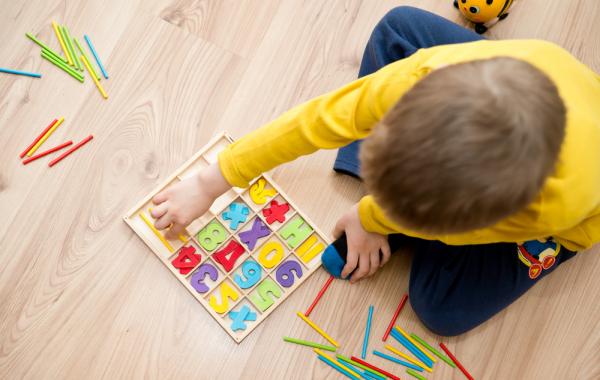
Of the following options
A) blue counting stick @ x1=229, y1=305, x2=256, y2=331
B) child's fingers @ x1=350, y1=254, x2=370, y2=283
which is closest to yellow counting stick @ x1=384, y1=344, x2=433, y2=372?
child's fingers @ x1=350, y1=254, x2=370, y2=283

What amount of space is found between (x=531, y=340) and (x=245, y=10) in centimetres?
79

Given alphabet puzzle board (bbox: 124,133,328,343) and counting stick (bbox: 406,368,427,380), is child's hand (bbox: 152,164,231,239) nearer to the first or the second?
alphabet puzzle board (bbox: 124,133,328,343)

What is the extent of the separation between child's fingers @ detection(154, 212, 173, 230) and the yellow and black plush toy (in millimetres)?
641

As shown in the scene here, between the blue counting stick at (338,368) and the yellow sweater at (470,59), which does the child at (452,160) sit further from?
the blue counting stick at (338,368)

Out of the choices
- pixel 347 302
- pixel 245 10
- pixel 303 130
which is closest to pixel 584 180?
pixel 303 130

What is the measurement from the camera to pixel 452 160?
0.45 metres

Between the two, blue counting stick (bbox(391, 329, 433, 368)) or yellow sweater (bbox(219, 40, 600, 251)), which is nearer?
yellow sweater (bbox(219, 40, 600, 251))

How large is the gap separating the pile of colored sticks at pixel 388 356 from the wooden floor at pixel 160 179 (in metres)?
0.01

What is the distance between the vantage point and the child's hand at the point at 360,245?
2.81 ft

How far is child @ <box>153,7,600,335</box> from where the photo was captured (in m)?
0.45

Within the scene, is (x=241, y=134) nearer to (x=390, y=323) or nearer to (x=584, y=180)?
(x=390, y=323)

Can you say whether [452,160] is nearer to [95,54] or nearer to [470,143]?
[470,143]

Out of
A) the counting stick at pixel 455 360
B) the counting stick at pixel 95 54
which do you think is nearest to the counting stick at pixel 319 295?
the counting stick at pixel 455 360

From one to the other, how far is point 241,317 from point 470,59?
21.1 inches
